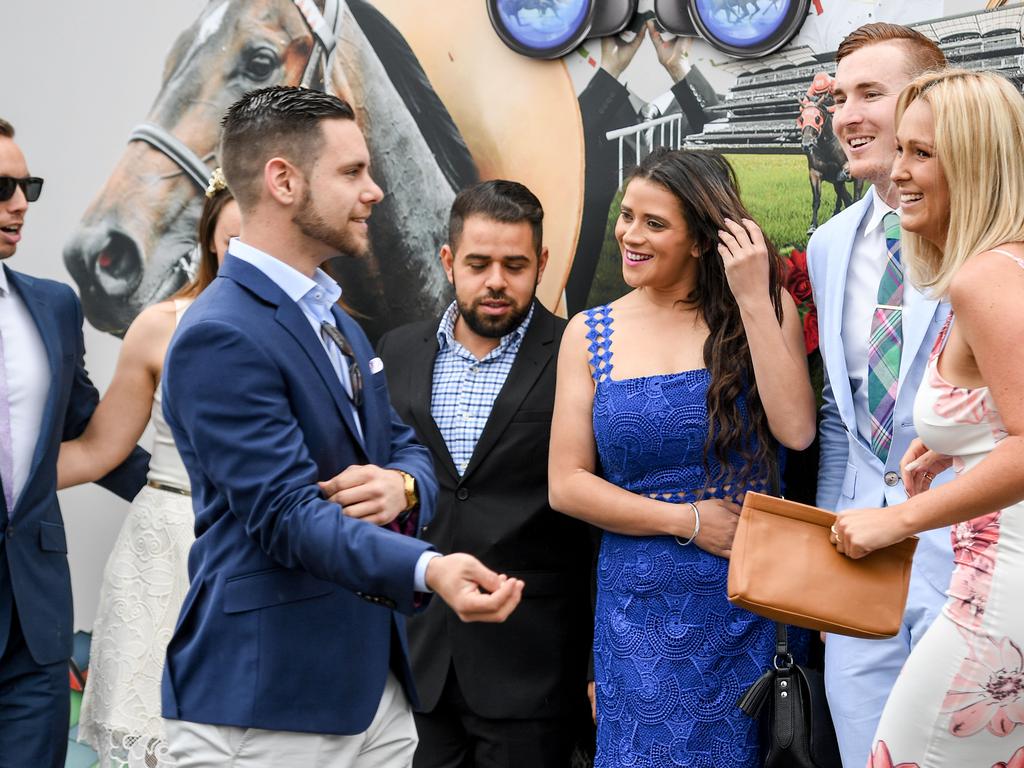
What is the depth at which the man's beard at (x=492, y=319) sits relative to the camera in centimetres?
387

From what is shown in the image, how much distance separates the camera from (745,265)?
3373 millimetres

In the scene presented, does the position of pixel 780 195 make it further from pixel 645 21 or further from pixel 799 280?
pixel 645 21

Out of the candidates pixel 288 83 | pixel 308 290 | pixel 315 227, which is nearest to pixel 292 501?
pixel 308 290

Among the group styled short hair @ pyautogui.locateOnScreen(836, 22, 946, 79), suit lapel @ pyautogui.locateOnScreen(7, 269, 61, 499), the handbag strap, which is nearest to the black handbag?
→ the handbag strap

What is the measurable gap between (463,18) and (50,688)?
2.49m

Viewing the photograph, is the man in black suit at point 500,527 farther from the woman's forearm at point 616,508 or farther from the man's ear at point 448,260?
the woman's forearm at point 616,508

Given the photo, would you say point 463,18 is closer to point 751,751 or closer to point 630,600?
point 630,600

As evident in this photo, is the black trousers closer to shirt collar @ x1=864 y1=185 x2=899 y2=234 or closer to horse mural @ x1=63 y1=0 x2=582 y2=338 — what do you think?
horse mural @ x1=63 y1=0 x2=582 y2=338

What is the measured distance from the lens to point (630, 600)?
3.45m

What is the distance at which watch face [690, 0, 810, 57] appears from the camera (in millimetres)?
3881

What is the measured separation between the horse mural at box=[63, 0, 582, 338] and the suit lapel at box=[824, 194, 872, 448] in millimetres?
1354

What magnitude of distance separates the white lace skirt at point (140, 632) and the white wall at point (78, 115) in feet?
2.82

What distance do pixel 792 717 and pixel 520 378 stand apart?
1232 mm

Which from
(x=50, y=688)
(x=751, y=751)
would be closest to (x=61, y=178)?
(x=50, y=688)
